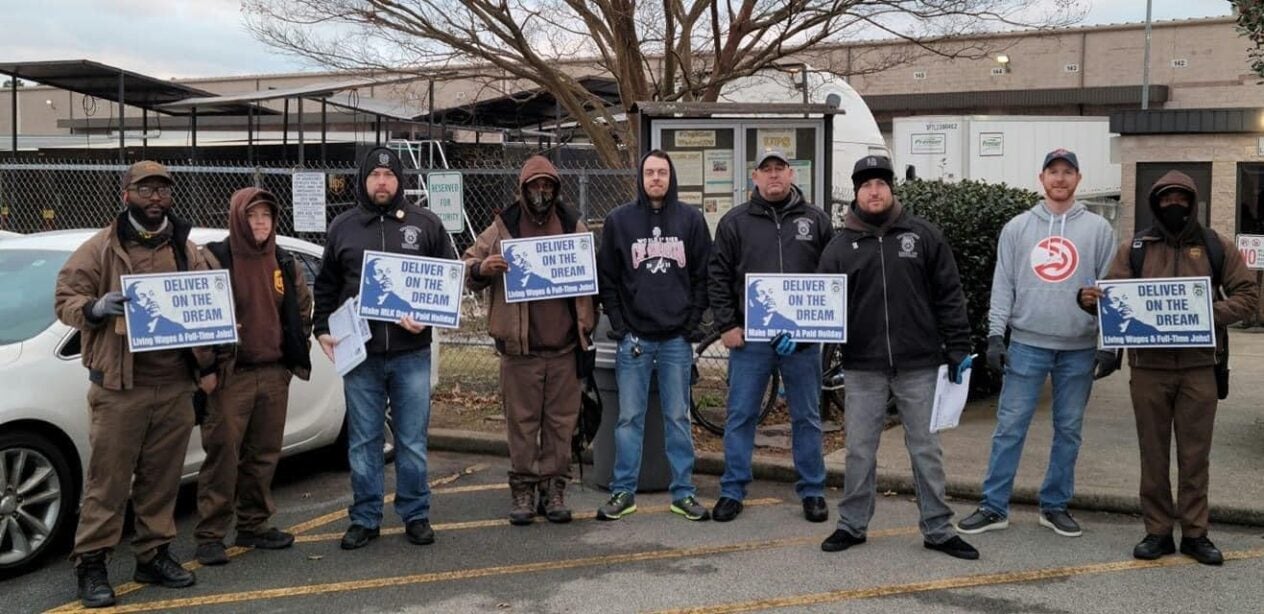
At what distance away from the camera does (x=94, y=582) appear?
514 cm

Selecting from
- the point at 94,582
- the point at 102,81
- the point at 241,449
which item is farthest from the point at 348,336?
the point at 102,81

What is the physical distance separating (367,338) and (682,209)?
6.12 feet

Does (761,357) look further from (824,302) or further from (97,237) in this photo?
(97,237)

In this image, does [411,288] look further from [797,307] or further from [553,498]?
[797,307]

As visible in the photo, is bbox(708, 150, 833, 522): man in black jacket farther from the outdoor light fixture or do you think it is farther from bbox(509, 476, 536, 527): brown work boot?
the outdoor light fixture

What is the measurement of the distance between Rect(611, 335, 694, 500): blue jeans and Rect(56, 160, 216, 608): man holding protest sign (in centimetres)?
224

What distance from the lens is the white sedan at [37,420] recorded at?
17.6 feet

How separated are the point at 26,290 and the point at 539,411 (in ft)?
8.86

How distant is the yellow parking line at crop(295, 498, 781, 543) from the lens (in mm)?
6262

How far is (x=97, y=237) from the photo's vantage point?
207 inches

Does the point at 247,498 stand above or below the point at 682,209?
below

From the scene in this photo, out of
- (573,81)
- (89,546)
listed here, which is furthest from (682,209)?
(573,81)

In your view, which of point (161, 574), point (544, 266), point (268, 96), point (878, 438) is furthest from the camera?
point (268, 96)

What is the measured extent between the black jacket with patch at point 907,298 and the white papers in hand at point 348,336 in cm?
246
